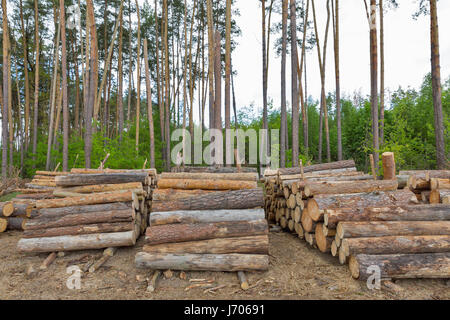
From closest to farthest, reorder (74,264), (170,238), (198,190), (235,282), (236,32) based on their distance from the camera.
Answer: (235,282) → (170,238) → (74,264) → (198,190) → (236,32)

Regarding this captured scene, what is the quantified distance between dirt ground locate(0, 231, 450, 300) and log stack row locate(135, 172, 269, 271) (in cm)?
19

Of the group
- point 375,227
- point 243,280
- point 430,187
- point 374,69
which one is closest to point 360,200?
point 375,227

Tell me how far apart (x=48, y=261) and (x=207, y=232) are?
252 centimetres

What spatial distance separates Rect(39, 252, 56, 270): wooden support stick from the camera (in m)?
3.83

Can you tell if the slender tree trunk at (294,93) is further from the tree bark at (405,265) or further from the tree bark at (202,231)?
the tree bark at (405,265)

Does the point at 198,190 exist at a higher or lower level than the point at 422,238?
higher

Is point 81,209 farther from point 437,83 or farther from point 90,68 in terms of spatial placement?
point 437,83

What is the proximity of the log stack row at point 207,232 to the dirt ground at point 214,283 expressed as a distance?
0.62ft

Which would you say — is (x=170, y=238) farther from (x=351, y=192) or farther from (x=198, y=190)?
(x=351, y=192)

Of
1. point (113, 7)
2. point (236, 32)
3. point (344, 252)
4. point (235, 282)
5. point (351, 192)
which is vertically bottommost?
point (235, 282)

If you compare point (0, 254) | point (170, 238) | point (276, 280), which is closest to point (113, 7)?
point (0, 254)

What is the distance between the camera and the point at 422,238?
3.33 metres

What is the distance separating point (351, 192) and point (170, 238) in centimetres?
303

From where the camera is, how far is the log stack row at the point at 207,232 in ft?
11.4
